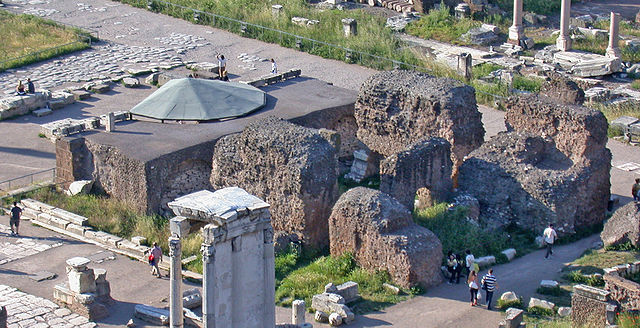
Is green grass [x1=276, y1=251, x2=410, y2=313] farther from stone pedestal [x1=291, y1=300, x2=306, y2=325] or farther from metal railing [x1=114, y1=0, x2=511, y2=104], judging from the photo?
metal railing [x1=114, y1=0, x2=511, y2=104]

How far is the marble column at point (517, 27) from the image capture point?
45.1 m

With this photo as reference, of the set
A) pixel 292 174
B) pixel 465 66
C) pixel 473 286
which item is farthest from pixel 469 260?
pixel 465 66

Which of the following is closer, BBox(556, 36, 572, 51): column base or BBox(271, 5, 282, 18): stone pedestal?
BBox(556, 36, 572, 51): column base

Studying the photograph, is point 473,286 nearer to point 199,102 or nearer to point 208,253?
point 208,253

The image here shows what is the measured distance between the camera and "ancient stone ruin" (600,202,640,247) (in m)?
28.0

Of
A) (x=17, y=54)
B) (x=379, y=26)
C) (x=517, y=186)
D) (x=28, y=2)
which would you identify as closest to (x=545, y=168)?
(x=517, y=186)

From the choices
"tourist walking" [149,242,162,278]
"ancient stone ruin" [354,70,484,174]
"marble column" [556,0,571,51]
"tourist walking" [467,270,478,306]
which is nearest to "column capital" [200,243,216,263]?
"tourist walking" [467,270,478,306]

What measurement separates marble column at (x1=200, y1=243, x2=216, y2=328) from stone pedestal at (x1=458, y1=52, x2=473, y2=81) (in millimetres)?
21847

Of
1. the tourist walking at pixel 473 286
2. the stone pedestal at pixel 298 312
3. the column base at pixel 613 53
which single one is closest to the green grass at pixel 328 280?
the tourist walking at pixel 473 286

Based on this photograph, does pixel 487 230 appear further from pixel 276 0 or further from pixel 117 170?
pixel 276 0

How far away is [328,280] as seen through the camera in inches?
1057

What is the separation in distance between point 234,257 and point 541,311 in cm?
755

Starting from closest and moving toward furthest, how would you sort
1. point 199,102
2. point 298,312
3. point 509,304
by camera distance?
point 298,312, point 509,304, point 199,102

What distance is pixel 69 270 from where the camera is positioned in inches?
1028
